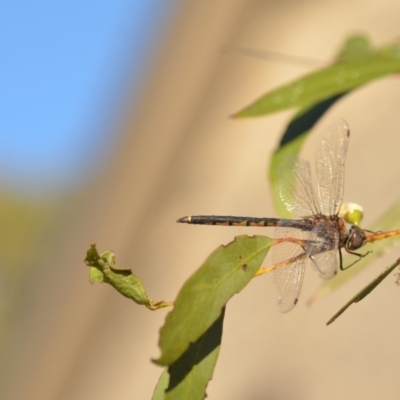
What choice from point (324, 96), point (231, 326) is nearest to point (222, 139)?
point (231, 326)

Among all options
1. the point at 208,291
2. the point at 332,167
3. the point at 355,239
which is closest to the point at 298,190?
the point at 332,167

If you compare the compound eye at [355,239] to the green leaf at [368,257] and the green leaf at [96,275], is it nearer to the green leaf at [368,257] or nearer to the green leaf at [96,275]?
the green leaf at [368,257]

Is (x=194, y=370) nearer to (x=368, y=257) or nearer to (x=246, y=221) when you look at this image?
(x=246, y=221)

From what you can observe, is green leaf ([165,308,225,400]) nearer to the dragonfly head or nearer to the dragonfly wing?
the dragonfly wing

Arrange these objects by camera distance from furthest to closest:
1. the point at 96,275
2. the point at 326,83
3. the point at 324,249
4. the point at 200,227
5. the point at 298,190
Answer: the point at 200,227
the point at 326,83
the point at 298,190
the point at 324,249
the point at 96,275

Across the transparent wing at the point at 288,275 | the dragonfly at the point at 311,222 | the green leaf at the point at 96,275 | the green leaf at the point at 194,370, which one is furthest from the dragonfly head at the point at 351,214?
the green leaf at the point at 96,275

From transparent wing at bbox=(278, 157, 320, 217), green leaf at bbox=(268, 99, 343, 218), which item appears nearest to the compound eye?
transparent wing at bbox=(278, 157, 320, 217)

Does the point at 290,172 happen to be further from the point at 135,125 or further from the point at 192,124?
the point at 135,125
